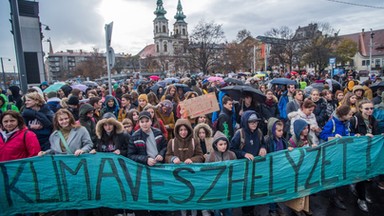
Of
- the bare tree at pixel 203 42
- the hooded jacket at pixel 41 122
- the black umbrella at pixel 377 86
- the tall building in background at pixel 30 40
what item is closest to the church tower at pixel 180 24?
the bare tree at pixel 203 42

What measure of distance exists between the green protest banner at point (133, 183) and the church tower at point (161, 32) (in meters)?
94.5

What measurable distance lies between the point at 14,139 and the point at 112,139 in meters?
1.31

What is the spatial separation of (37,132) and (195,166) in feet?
9.05

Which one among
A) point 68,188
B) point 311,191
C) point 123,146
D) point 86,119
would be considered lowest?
point 311,191

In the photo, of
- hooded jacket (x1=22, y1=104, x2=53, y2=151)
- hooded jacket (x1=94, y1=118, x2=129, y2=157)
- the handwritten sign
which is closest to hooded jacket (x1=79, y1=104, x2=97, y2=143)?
hooded jacket (x1=22, y1=104, x2=53, y2=151)

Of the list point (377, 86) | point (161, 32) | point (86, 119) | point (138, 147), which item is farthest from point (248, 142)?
point (161, 32)

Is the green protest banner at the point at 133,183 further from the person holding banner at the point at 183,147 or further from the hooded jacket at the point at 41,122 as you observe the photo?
the hooded jacket at the point at 41,122

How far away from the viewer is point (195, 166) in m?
3.45

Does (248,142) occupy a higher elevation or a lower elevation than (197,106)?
lower

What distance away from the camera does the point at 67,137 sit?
3703 mm

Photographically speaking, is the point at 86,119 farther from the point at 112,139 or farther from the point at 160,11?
the point at 160,11

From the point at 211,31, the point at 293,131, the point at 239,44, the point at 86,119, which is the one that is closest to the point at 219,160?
the point at 293,131

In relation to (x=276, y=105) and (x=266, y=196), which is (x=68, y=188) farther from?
(x=276, y=105)

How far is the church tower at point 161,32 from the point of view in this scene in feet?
318
